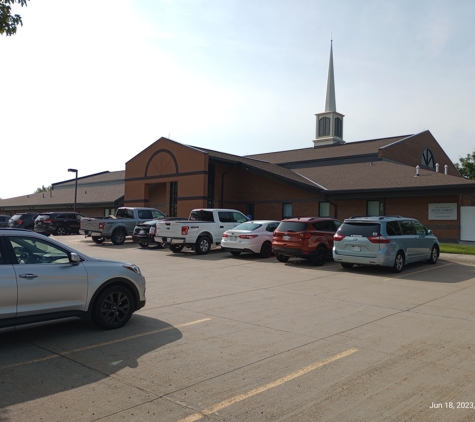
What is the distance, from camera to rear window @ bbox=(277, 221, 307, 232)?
16.1m

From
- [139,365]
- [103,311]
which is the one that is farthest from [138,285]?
[139,365]

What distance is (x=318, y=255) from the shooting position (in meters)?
16.0

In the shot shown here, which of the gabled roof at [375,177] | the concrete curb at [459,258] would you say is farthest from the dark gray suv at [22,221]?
the concrete curb at [459,258]

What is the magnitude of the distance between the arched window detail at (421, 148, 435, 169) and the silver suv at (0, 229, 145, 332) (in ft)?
111

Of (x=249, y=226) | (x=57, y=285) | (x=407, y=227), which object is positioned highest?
(x=407, y=227)

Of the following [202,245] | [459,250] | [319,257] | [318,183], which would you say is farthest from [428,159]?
[319,257]

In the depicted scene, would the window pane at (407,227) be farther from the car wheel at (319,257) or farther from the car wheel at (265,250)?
the car wheel at (265,250)

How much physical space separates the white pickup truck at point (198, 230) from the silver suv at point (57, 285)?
11578mm

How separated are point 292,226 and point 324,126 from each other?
31.8 m

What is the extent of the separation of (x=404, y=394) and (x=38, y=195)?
57243 mm

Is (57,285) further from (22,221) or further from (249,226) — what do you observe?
(22,221)

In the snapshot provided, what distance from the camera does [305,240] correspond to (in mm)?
15766

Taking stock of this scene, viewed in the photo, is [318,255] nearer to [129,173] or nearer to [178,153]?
[178,153]

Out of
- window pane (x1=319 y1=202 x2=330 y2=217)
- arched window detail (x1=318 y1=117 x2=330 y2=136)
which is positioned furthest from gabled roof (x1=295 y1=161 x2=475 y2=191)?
arched window detail (x1=318 y1=117 x2=330 y2=136)
